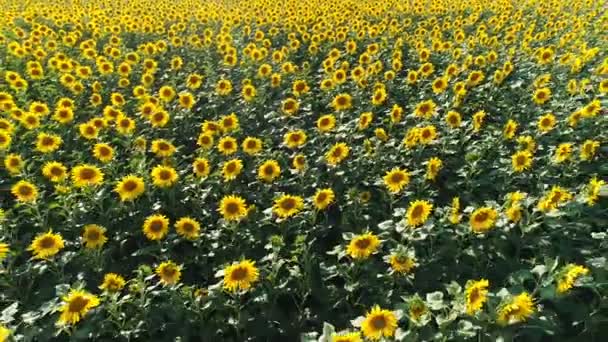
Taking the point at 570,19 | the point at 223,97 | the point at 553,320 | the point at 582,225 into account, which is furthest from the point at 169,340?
the point at 570,19

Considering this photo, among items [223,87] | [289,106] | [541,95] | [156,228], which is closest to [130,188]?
[156,228]

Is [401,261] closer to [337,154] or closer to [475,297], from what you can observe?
[475,297]

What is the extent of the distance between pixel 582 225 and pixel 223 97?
5316 millimetres

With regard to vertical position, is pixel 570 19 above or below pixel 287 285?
above

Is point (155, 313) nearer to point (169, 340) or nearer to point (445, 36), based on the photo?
point (169, 340)

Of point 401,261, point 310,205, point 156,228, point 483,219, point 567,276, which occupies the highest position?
point 567,276

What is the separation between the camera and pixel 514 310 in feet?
9.01

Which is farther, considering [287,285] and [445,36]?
[445,36]

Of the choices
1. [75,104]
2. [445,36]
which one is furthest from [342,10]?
[75,104]

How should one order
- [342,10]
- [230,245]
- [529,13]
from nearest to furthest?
[230,245], [529,13], [342,10]

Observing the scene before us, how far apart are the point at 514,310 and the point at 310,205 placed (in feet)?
8.01

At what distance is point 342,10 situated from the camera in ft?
42.5

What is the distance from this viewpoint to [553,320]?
3123 millimetres

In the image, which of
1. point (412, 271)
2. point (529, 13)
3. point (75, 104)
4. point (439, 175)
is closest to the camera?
point (412, 271)
